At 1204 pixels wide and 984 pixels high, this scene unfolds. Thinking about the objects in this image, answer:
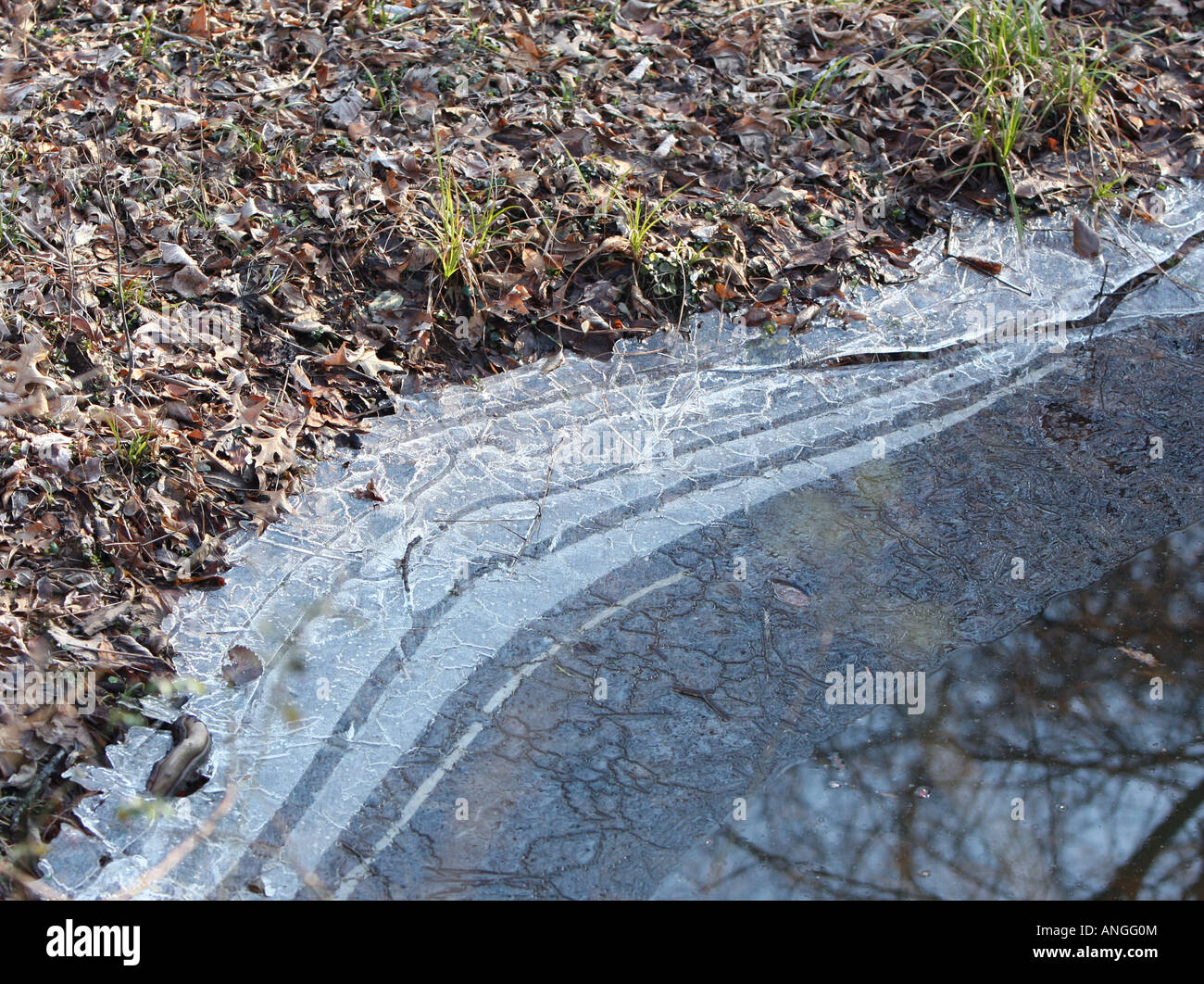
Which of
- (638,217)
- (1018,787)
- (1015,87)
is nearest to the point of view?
(1018,787)

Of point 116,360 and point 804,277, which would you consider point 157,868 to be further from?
point 804,277

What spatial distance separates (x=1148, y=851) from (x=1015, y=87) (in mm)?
3274

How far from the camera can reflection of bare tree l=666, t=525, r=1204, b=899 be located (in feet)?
7.46

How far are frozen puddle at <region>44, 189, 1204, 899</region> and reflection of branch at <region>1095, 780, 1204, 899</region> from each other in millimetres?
601

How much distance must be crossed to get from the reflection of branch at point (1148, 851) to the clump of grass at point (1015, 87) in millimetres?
2660

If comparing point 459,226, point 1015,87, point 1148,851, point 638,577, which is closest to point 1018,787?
point 1148,851

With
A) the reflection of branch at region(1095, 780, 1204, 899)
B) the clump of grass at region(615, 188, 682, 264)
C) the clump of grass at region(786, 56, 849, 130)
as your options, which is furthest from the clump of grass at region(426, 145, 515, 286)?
the reflection of branch at region(1095, 780, 1204, 899)

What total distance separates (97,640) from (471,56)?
3029 millimetres

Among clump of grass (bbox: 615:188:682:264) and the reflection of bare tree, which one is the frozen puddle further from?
clump of grass (bbox: 615:188:682:264)

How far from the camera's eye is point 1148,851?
2320 millimetres

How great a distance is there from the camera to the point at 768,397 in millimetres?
3582

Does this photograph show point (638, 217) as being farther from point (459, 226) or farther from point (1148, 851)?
point (1148, 851)

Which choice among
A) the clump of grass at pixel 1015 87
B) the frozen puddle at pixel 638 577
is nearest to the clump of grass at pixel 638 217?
the frozen puddle at pixel 638 577
